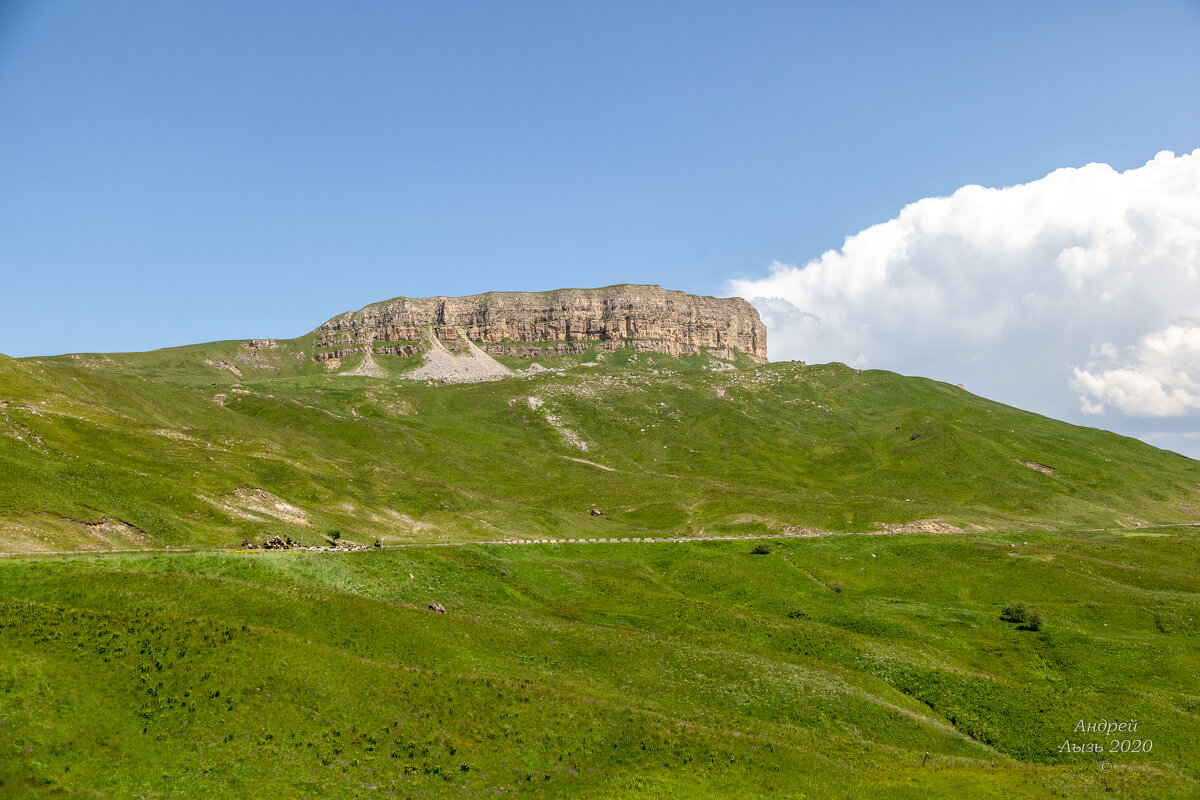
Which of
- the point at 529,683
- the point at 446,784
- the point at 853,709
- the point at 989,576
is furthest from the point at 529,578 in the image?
the point at 989,576

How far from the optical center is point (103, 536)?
65812mm

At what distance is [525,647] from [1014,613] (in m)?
50.4

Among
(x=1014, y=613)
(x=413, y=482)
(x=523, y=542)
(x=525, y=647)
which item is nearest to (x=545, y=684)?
(x=525, y=647)

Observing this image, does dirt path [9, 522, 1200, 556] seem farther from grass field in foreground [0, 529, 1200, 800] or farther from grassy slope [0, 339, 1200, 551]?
grassy slope [0, 339, 1200, 551]

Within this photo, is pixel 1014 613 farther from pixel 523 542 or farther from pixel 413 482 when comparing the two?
pixel 413 482

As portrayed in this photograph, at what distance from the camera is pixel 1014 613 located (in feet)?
227

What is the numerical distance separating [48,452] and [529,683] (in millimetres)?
80532

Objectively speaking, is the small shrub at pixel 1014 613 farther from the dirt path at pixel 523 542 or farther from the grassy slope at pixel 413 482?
the grassy slope at pixel 413 482

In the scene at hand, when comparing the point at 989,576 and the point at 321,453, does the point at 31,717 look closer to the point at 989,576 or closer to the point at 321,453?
the point at 989,576

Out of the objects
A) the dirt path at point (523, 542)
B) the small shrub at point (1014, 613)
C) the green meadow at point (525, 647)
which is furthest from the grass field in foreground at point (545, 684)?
the dirt path at point (523, 542)

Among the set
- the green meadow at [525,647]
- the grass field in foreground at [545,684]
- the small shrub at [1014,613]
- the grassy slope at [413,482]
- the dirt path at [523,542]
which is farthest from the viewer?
the grassy slope at [413,482]

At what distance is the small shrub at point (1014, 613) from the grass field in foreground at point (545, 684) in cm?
203

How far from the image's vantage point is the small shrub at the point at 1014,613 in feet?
225

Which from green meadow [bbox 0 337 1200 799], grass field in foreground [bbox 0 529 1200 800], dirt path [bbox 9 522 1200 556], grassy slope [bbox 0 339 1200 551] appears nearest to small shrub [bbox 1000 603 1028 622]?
green meadow [bbox 0 337 1200 799]
